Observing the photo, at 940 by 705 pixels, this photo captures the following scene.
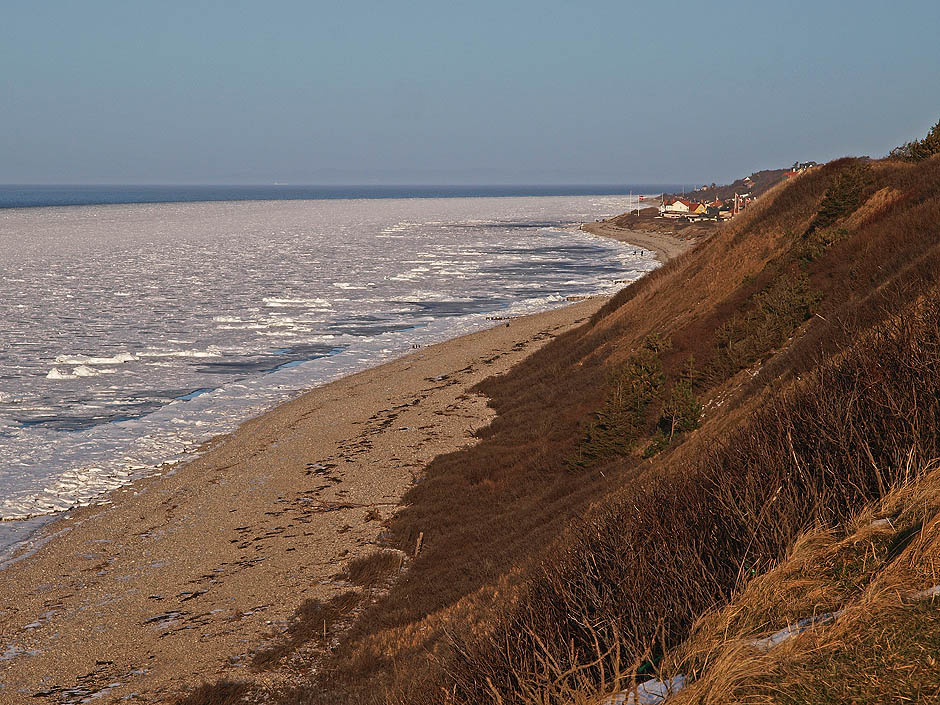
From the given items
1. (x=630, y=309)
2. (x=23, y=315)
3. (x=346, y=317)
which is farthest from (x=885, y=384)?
(x=23, y=315)

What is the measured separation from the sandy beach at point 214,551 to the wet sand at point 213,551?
40 mm

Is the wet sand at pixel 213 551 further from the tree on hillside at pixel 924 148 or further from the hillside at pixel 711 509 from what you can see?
the tree on hillside at pixel 924 148

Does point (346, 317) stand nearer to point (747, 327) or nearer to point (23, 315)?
point (23, 315)

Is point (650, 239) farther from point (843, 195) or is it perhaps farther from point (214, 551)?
point (214, 551)

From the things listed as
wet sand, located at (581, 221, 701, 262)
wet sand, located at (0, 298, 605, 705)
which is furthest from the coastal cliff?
wet sand, located at (581, 221, 701, 262)

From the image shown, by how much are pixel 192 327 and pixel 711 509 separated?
43.4 metres

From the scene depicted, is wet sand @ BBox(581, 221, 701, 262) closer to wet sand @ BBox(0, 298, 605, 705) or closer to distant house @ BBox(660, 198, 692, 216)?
distant house @ BBox(660, 198, 692, 216)

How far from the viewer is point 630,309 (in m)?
29.2

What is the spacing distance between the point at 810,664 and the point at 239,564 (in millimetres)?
14417

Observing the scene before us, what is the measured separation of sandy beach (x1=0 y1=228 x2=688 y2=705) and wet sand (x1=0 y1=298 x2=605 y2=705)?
4 centimetres

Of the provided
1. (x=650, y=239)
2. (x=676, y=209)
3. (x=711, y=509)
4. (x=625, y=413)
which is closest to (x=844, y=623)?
(x=711, y=509)

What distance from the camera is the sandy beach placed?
42.0 ft

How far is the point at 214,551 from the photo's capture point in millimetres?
17203

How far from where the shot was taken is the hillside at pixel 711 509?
186 inches
